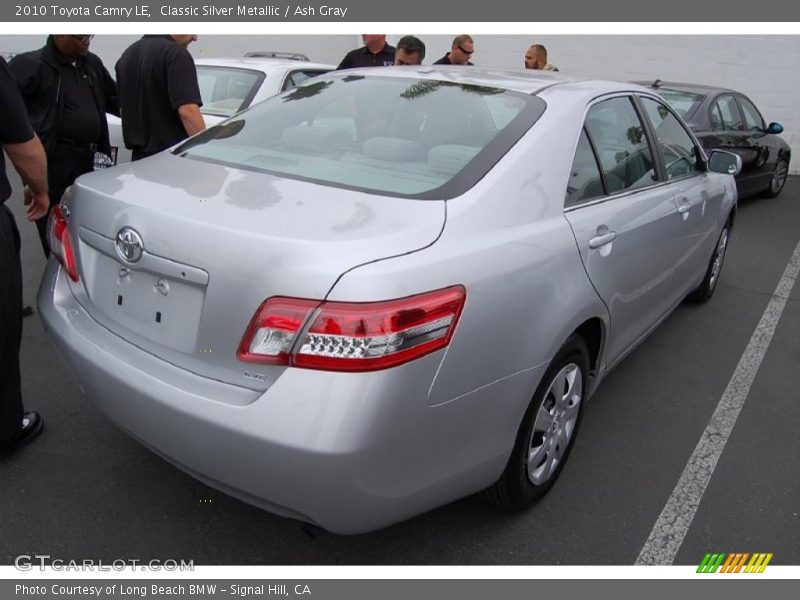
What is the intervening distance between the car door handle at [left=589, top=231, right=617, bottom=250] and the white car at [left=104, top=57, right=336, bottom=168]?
3.73 metres

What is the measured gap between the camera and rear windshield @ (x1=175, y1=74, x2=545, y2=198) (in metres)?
2.29

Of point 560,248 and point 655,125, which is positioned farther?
point 655,125

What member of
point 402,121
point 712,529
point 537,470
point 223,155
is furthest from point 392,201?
point 712,529

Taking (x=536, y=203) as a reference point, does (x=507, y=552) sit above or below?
below

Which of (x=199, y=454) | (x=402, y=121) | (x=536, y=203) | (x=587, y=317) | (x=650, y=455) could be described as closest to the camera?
(x=199, y=454)

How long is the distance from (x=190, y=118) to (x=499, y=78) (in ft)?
6.74

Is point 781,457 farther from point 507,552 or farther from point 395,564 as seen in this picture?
point 395,564

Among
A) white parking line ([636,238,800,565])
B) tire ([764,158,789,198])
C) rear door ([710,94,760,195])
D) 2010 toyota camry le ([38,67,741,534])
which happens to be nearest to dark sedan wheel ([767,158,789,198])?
tire ([764,158,789,198])

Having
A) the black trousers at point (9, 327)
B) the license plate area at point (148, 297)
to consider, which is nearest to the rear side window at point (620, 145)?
the license plate area at point (148, 297)

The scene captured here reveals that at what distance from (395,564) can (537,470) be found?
637mm

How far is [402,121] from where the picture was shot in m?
2.65

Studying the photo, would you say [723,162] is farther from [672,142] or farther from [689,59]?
[689,59]

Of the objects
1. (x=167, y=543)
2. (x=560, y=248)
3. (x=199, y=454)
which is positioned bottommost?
(x=167, y=543)
